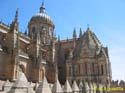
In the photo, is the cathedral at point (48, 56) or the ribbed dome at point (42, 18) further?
the ribbed dome at point (42, 18)

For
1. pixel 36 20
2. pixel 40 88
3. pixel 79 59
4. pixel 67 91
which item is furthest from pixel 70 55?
pixel 40 88

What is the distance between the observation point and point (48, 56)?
47031mm

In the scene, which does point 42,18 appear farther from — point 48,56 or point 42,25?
point 48,56

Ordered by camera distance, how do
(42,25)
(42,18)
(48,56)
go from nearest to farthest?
(48,56) → (42,25) → (42,18)

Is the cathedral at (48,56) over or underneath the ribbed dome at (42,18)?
underneath

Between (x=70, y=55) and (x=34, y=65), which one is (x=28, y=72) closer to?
(x=34, y=65)

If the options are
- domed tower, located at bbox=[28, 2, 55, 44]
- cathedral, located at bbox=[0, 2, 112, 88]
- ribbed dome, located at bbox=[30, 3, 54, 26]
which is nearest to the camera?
cathedral, located at bbox=[0, 2, 112, 88]

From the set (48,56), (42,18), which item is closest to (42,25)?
(42,18)

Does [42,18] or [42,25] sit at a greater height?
[42,18]

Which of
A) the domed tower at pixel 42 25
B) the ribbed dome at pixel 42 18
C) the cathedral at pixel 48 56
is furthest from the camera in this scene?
the ribbed dome at pixel 42 18

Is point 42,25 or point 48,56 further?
point 42,25

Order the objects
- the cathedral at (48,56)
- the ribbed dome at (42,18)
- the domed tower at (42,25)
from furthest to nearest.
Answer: the ribbed dome at (42,18)
the domed tower at (42,25)
the cathedral at (48,56)

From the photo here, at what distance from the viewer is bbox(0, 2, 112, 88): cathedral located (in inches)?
1302

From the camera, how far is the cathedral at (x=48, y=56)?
3306cm
